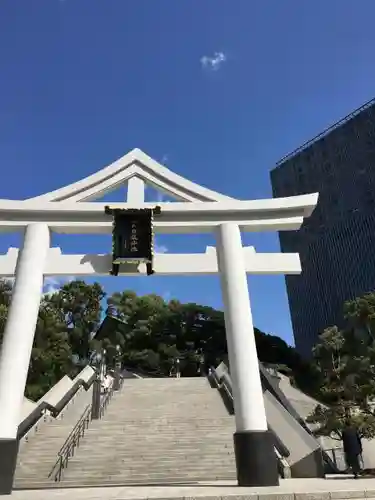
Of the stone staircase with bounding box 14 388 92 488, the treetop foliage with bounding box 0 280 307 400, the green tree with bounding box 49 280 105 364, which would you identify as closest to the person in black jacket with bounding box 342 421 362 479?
the stone staircase with bounding box 14 388 92 488

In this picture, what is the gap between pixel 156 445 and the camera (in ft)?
35.6

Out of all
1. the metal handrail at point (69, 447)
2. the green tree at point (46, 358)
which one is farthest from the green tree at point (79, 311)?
the metal handrail at point (69, 447)

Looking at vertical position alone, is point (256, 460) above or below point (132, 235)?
below

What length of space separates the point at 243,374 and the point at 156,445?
4.39 metres

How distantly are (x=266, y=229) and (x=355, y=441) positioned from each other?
6309mm

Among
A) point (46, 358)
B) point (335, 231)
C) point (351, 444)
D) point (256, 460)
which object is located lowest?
point (256, 460)

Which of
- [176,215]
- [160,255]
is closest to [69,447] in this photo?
[160,255]

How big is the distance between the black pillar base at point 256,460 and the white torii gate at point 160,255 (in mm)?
38

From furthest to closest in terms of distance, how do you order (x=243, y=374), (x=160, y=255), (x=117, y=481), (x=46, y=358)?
1. (x=46, y=358)
2. (x=160, y=255)
3. (x=117, y=481)
4. (x=243, y=374)

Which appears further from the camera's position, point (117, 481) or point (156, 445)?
point (156, 445)

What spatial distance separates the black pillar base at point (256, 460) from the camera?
7.17 m

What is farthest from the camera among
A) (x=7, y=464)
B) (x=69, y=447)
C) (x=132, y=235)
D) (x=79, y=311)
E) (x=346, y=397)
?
(x=79, y=311)

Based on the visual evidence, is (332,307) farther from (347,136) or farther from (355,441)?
(355,441)

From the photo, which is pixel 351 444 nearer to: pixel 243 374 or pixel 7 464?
pixel 243 374
